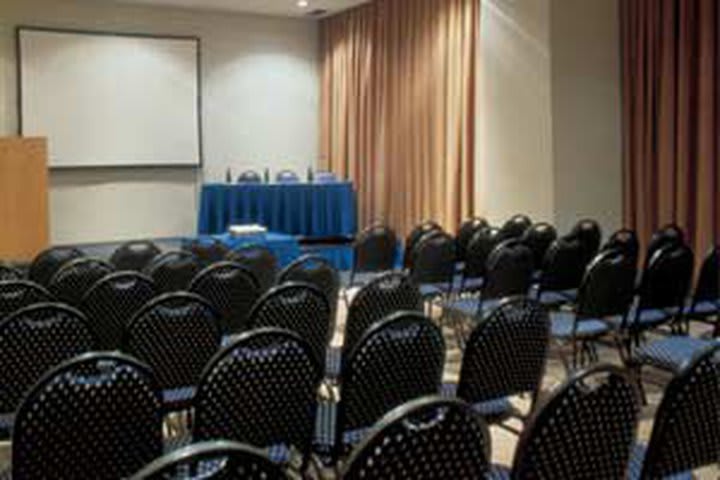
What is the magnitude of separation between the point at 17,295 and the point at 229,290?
1066mm

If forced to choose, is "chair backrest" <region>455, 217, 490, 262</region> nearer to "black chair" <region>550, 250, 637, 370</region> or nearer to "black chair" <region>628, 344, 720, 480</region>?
"black chair" <region>550, 250, 637, 370</region>

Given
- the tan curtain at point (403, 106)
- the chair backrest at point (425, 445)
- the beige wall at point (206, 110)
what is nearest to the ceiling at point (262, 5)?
the beige wall at point (206, 110)

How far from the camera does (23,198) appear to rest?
9906 mm

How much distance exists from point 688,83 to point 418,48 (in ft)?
12.3

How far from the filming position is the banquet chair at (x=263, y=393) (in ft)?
9.21

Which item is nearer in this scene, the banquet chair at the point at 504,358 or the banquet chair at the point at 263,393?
the banquet chair at the point at 263,393

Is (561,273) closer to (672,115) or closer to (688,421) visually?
(672,115)

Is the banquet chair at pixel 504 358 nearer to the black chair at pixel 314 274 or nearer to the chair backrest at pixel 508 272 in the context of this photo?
the black chair at pixel 314 274

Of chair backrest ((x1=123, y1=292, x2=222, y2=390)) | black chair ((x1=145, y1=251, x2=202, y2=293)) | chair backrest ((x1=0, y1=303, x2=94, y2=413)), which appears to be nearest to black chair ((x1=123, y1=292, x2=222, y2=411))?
chair backrest ((x1=123, y1=292, x2=222, y2=390))

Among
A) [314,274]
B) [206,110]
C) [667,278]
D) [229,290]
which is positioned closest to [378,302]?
[314,274]

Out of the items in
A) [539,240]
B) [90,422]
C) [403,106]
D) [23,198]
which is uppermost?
[403,106]

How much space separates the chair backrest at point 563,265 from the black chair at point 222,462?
425 centimetres

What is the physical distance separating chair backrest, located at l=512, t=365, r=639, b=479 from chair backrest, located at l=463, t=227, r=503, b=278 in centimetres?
403

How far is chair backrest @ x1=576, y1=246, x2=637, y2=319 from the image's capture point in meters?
4.85
